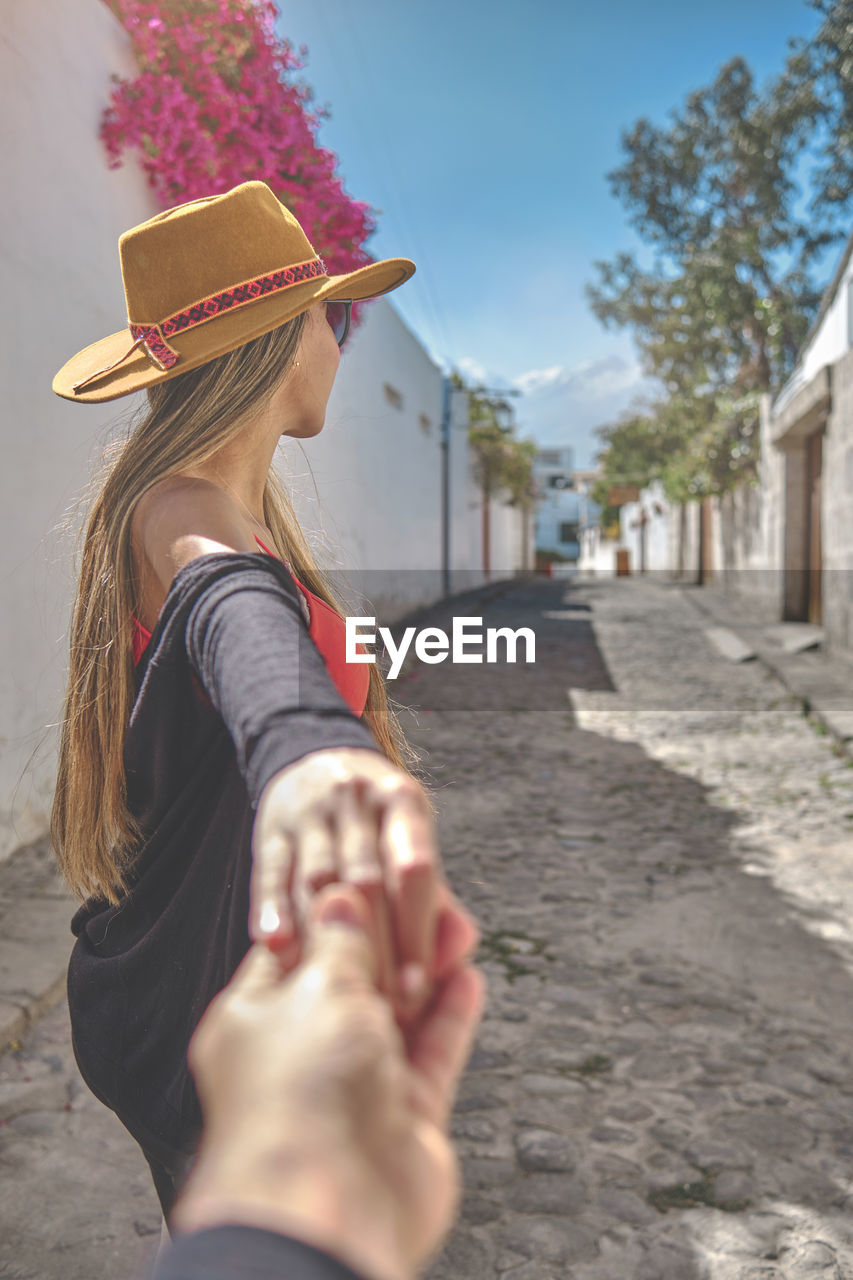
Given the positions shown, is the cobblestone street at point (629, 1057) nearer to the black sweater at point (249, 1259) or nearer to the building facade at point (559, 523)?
the black sweater at point (249, 1259)

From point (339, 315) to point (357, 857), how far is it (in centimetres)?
106

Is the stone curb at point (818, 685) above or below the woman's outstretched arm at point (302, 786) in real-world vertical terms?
below

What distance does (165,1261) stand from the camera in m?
0.49

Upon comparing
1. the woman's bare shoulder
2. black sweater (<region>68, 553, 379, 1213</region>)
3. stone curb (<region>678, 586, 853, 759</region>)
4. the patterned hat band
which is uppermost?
the patterned hat band

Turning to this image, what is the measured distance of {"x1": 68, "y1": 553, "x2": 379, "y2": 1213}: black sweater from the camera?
0.91 meters

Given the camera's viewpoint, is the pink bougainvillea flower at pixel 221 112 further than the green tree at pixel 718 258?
No

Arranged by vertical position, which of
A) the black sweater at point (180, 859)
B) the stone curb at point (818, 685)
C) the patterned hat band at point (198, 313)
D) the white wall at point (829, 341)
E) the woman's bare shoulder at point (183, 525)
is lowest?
the stone curb at point (818, 685)

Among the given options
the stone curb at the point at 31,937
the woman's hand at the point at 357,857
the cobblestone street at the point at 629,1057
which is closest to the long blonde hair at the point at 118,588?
the woman's hand at the point at 357,857

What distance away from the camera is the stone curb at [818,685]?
6.89 metres

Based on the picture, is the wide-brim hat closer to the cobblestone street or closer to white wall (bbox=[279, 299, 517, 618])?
the cobblestone street

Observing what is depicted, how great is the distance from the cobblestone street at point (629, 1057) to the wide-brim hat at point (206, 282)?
5.50 feet

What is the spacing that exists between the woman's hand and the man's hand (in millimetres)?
19

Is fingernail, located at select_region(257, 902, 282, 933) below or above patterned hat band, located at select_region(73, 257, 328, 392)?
below

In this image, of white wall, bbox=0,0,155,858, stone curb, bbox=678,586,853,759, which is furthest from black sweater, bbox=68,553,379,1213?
stone curb, bbox=678,586,853,759
